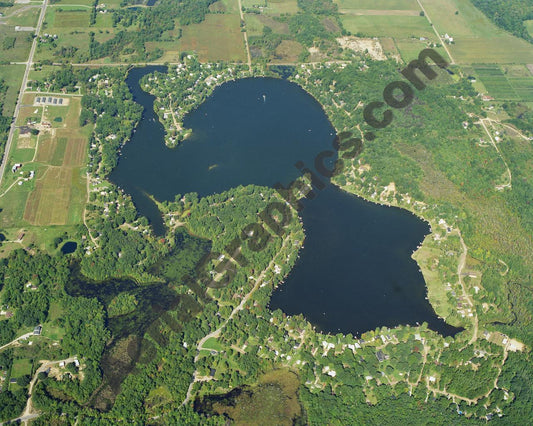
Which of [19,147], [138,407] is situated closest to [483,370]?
[138,407]

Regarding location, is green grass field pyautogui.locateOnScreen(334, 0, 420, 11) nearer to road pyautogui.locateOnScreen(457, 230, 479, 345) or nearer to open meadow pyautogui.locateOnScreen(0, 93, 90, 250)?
open meadow pyautogui.locateOnScreen(0, 93, 90, 250)

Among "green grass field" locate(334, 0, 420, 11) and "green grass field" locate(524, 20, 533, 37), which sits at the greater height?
"green grass field" locate(334, 0, 420, 11)

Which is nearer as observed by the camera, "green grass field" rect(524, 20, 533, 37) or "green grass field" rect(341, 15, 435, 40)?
"green grass field" rect(341, 15, 435, 40)

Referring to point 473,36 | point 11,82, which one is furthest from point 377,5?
point 11,82

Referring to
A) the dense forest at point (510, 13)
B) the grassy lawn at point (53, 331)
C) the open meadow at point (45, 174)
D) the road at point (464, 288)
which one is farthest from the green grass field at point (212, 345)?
the dense forest at point (510, 13)

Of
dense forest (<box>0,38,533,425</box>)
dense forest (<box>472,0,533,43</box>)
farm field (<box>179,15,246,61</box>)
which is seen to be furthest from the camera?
dense forest (<box>472,0,533,43</box>)

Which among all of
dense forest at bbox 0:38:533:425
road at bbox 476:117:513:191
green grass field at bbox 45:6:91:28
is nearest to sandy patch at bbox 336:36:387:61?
road at bbox 476:117:513:191

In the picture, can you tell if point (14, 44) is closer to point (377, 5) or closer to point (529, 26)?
point (377, 5)
